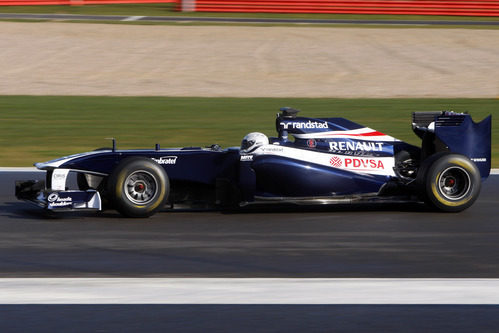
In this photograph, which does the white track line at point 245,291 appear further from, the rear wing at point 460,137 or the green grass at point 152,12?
the green grass at point 152,12

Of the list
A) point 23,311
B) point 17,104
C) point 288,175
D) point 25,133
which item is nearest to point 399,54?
point 17,104

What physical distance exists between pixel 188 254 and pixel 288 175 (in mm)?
1745

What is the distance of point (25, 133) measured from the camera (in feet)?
48.3

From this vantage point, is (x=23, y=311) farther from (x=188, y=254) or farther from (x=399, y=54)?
(x=399, y=54)

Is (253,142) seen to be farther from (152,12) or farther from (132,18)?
(152,12)

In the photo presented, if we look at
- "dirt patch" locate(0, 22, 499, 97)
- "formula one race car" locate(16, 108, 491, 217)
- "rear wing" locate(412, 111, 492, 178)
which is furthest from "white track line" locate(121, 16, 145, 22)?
"rear wing" locate(412, 111, 492, 178)

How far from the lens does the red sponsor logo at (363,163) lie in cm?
856

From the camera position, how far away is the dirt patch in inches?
825

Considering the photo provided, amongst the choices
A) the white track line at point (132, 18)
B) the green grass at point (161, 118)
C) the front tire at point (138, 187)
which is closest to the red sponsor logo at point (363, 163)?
the front tire at point (138, 187)

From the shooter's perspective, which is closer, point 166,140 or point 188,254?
point 188,254

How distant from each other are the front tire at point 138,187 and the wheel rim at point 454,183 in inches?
103

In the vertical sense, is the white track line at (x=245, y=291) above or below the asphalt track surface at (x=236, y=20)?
below

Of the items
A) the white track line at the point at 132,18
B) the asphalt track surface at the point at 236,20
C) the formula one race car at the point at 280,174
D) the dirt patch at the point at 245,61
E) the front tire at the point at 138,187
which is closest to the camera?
the front tire at the point at 138,187

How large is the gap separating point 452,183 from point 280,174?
1672mm
